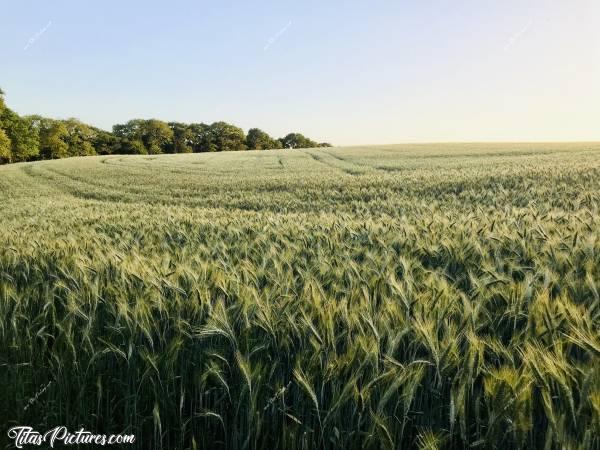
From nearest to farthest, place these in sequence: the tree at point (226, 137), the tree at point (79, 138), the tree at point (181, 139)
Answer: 1. the tree at point (79, 138)
2. the tree at point (181, 139)
3. the tree at point (226, 137)

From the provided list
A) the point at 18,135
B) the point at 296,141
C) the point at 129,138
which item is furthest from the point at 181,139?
the point at 18,135

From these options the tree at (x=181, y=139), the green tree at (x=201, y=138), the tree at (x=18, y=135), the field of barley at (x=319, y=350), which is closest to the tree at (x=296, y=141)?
the green tree at (x=201, y=138)

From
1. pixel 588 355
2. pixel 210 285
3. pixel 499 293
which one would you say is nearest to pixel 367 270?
pixel 499 293

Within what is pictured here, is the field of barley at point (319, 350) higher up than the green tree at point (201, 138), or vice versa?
the green tree at point (201, 138)

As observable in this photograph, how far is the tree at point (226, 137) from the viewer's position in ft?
356

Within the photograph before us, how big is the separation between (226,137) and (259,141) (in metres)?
9.54

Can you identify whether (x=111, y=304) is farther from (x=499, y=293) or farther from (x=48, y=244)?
(x=48, y=244)

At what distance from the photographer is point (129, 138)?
10238 centimetres

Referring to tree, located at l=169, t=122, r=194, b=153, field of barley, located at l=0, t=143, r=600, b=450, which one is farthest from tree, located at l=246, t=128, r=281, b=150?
field of barley, located at l=0, t=143, r=600, b=450

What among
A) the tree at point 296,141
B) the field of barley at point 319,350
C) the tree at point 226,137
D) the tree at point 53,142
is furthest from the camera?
the tree at point 296,141

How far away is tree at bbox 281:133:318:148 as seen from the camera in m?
123

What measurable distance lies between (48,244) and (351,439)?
4.39m

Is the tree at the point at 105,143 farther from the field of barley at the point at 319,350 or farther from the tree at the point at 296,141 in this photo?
the field of barley at the point at 319,350

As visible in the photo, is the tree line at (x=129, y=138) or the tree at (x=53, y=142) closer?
the tree line at (x=129, y=138)
